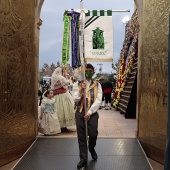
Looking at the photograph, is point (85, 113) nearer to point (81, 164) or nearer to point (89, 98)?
point (89, 98)

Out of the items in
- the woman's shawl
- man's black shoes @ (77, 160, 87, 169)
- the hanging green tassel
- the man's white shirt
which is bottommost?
man's black shoes @ (77, 160, 87, 169)

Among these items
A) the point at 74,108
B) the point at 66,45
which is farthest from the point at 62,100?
the point at 66,45

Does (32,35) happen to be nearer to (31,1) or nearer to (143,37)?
(31,1)

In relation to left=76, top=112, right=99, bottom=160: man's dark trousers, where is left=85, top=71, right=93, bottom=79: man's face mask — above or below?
above

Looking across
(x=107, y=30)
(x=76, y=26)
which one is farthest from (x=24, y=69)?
(x=107, y=30)

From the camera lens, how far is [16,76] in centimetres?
525

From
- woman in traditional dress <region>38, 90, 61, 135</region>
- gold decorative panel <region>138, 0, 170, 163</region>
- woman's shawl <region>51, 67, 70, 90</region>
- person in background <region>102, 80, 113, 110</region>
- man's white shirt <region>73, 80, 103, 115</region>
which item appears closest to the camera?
man's white shirt <region>73, 80, 103, 115</region>

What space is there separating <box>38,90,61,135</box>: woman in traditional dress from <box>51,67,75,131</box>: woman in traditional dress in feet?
1.03

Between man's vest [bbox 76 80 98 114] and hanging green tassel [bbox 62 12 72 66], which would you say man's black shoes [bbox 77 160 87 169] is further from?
hanging green tassel [bbox 62 12 72 66]

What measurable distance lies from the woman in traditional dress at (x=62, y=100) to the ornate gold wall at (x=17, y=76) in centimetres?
150

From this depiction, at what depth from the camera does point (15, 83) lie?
205 inches

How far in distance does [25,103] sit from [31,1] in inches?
78.9

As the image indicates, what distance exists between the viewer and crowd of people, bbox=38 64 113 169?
4777 mm

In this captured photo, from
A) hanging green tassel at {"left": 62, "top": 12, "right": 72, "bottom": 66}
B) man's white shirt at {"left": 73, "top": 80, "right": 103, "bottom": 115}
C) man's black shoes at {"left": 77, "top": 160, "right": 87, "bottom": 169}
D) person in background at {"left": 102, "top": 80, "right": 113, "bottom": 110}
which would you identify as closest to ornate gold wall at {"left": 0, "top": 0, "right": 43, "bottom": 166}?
man's white shirt at {"left": 73, "top": 80, "right": 103, "bottom": 115}
